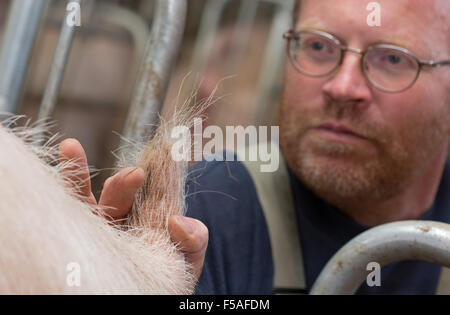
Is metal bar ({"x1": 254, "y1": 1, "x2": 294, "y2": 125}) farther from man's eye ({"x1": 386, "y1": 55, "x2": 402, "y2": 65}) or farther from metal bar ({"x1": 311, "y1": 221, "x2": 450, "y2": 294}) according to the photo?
metal bar ({"x1": 311, "y1": 221, "x2": 450, "y2": 294})

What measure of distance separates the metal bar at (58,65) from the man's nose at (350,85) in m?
0.35

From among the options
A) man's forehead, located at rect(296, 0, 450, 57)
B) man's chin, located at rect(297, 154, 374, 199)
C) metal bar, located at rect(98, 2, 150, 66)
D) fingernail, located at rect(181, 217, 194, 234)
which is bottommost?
fingernail, located at rect(181, 217, 194, 234)

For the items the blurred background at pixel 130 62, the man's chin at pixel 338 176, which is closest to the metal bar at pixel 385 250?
the man's chin at pixel 338 176

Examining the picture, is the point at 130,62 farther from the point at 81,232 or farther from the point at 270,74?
the point at 81,232

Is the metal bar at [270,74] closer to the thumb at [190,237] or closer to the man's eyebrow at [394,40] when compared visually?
the man's eyebrow at [394,40]

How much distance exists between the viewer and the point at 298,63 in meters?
0.84

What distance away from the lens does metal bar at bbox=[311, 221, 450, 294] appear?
18.5 inches

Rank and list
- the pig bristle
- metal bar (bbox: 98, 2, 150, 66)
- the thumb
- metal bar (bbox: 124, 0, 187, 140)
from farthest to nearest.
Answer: metal bar (bbox: 98, 2, 150, 66) < metal bar (bbox: 124, 0, 187, 140) < the thumb < the pig bristle

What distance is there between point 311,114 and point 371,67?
11 centimetres

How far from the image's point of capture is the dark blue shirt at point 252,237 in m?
0.70

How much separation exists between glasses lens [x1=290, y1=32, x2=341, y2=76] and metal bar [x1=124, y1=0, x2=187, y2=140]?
24 centimetres

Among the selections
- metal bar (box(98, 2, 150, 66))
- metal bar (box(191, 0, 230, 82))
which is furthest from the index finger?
metal bar (box(191, 0, 230, 82))

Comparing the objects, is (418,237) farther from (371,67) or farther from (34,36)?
(34,36)
